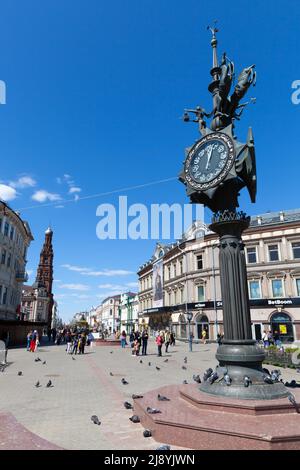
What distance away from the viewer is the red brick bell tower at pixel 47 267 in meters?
102

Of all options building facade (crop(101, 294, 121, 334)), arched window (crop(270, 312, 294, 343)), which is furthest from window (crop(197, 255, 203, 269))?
building facade (crop(101, 294, 121, 334))

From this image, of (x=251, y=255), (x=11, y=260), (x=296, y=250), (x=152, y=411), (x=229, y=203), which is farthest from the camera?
(x=11, y=260)

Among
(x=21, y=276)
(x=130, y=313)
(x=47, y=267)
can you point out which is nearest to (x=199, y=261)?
(x=21, y=276)

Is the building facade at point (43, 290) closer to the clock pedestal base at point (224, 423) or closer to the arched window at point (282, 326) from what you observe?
the arched window at point (282, 326)

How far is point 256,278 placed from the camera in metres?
38.3

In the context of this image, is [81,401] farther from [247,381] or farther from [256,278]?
[256,278]

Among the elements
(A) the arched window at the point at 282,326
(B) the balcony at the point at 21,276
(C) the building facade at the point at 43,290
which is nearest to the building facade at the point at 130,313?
(C) the building facade at the point at 43,290

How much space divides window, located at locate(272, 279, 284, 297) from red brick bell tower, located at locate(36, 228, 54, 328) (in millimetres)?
79043

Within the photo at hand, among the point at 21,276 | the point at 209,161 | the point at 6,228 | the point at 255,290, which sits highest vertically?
the point at 6,228

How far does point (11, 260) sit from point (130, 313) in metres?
57.0
